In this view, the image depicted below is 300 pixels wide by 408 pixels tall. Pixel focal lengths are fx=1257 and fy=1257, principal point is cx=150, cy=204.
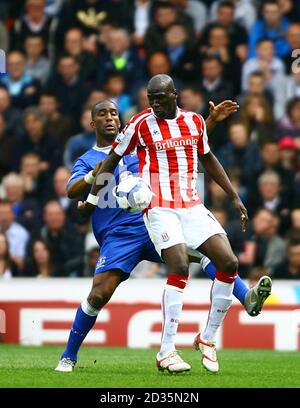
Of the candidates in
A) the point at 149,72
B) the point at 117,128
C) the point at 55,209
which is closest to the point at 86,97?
the point at 149,72

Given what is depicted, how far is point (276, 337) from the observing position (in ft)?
46.1

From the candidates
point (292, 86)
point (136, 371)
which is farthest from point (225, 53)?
point (136, 371)

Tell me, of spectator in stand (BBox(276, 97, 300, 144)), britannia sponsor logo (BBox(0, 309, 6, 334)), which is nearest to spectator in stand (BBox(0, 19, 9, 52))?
spectator in stand (BBox(276, 97, 300, 144))

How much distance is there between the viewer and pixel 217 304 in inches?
388

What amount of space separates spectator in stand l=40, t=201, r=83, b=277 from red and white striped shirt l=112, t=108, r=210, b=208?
5672 millimetres

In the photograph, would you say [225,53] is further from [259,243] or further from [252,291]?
[252,291]

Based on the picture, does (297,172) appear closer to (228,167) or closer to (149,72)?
(228,167)

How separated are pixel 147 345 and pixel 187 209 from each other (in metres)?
4.52

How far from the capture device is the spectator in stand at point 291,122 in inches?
633

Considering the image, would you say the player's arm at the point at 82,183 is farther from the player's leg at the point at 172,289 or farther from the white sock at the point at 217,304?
the white sock at the point at 217,304

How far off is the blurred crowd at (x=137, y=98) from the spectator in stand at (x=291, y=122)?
1 centimetres

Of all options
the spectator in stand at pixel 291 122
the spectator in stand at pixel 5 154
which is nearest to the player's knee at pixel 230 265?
the spectator in stand at pixel 291 122

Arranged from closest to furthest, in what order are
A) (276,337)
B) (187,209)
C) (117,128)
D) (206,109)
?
(187,209) < (117,128) < (276,337) < (206,109)
